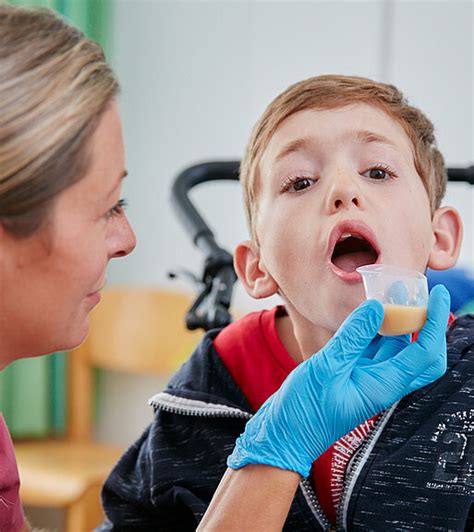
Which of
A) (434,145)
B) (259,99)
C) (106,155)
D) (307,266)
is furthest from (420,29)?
(106,155)

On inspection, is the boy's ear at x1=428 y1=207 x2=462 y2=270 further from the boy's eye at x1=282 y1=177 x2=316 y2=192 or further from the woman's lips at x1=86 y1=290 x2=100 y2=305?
the woman's lips at x1=86 y1=290 x2=100 y2=305

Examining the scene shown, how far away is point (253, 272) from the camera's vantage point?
154cm

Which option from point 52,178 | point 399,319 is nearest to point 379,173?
point 399,319

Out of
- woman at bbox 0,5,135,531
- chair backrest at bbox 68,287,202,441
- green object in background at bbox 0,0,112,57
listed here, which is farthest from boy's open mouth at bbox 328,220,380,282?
green object in background at bbox 0,0,112,57

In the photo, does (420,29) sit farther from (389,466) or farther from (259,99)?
(389,466)

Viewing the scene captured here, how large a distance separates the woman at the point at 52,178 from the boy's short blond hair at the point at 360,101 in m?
0.35

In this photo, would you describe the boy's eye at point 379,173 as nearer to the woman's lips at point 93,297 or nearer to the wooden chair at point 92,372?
the woman's lips at point 93,297

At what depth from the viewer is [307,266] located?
A: 1357 mm

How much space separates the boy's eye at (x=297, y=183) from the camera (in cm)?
139

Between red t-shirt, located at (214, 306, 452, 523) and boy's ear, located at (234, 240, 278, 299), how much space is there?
64 millimetres

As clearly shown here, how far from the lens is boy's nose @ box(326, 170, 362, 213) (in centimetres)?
131

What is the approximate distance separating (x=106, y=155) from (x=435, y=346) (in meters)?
0.46

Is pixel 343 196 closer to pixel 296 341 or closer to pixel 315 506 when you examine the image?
pixel 296 341

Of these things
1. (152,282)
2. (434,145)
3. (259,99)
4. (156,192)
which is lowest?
(152,282)
